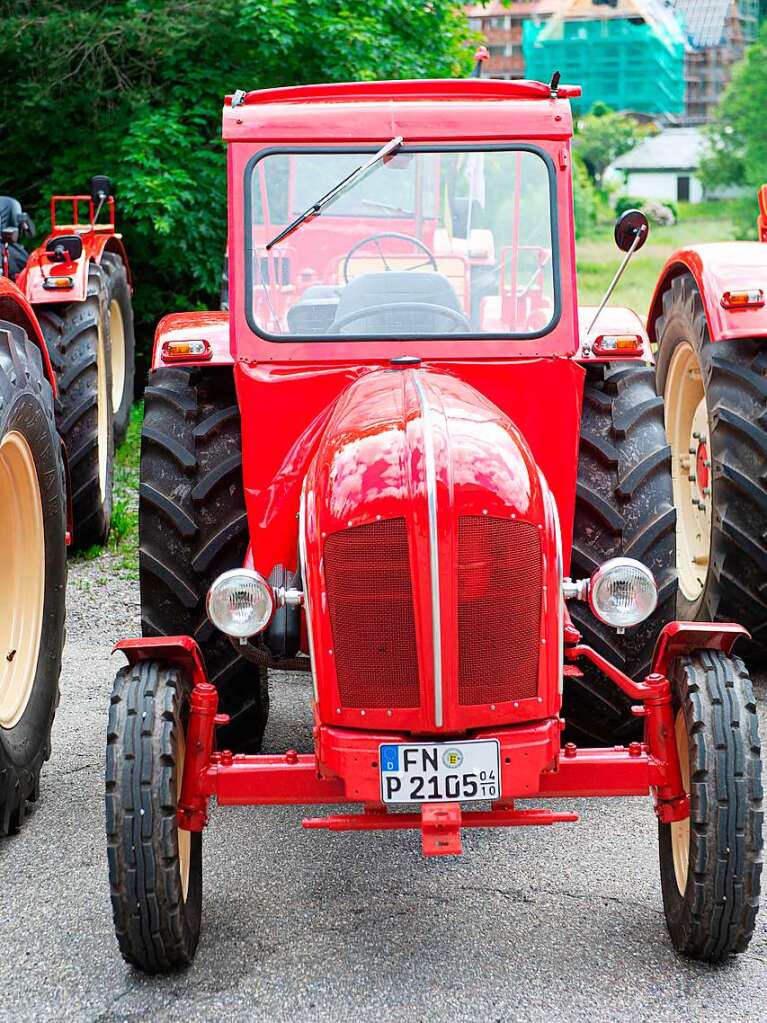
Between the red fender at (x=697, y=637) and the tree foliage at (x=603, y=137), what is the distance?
68424mm

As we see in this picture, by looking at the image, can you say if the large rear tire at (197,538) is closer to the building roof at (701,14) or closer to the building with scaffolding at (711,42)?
the building roof at (701,14)

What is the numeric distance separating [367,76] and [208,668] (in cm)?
873

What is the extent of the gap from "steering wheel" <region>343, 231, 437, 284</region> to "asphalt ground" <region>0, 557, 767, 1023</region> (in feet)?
5.67

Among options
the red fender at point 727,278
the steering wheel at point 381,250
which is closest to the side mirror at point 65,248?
the red fender at point 727,278

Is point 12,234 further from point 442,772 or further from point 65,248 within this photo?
point 442,772

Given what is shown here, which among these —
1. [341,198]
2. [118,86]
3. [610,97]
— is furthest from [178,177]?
[610,97]

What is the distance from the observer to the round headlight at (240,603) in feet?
11.0

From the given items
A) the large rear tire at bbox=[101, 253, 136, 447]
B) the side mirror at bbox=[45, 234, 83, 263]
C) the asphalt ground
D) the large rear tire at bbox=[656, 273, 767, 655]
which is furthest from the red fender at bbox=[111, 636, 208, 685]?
the large rear tire at bbox=[101, 253, 136, 447]

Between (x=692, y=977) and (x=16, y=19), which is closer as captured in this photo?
(x=692, y=977)

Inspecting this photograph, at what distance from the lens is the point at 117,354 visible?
990 centimetres

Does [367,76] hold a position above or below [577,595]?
above

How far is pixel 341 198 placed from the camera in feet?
13.5

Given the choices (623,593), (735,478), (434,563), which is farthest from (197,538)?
(735,478)

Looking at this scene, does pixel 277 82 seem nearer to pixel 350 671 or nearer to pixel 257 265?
pixel 257 265
